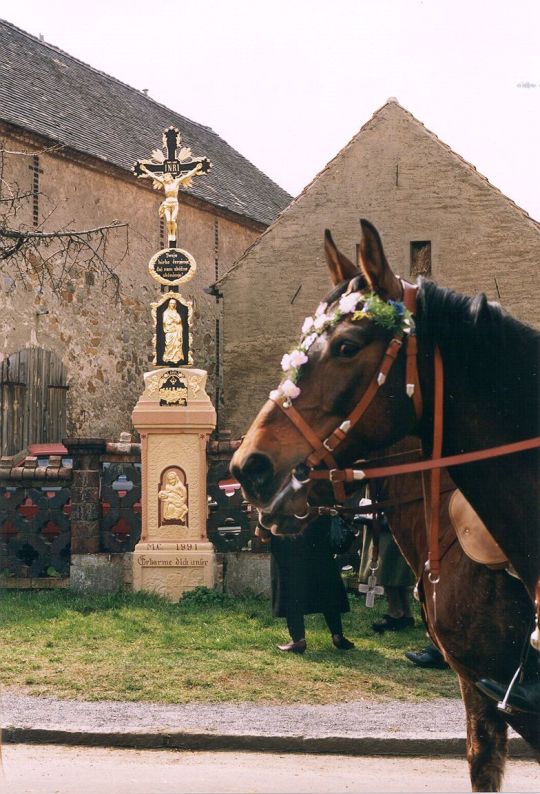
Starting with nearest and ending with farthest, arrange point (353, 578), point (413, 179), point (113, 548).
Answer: point (353, 578), point (113, 548), point (413, 179)

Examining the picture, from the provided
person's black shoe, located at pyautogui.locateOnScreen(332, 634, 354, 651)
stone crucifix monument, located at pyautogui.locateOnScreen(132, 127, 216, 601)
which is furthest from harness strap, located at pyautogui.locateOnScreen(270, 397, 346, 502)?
stone crucifix monument, located at pyautogui.locateOnScreen(132, 127, 216, 601)

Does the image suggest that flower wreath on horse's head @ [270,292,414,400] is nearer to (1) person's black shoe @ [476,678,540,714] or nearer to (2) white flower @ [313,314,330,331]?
(2) white flower @ [313,314,330,331]

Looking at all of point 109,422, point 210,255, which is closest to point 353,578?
point 109,422

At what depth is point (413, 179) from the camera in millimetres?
19875

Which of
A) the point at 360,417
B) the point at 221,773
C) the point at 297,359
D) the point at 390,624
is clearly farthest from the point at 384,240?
the point at 360,417

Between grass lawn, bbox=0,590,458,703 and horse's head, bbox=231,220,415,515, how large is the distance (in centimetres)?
479

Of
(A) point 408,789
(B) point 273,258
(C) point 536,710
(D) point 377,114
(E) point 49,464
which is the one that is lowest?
(A) point 408,789

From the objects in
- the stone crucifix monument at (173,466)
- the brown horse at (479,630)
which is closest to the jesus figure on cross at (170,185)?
the stone crucifix monument at (173,466)

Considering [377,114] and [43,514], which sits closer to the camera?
[43,514]

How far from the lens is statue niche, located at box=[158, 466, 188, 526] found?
510 inches

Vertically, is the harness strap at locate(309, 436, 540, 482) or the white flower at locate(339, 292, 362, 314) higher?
the white flower at locate(339, 292, 362, 314)

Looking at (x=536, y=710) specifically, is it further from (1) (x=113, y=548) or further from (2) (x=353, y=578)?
(1) (x=113, y=548)

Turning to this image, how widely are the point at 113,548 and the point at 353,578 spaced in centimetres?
310

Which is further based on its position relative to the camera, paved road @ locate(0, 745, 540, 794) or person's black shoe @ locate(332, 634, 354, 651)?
person's black shoe @ locate(332, 634, 354, 651)
